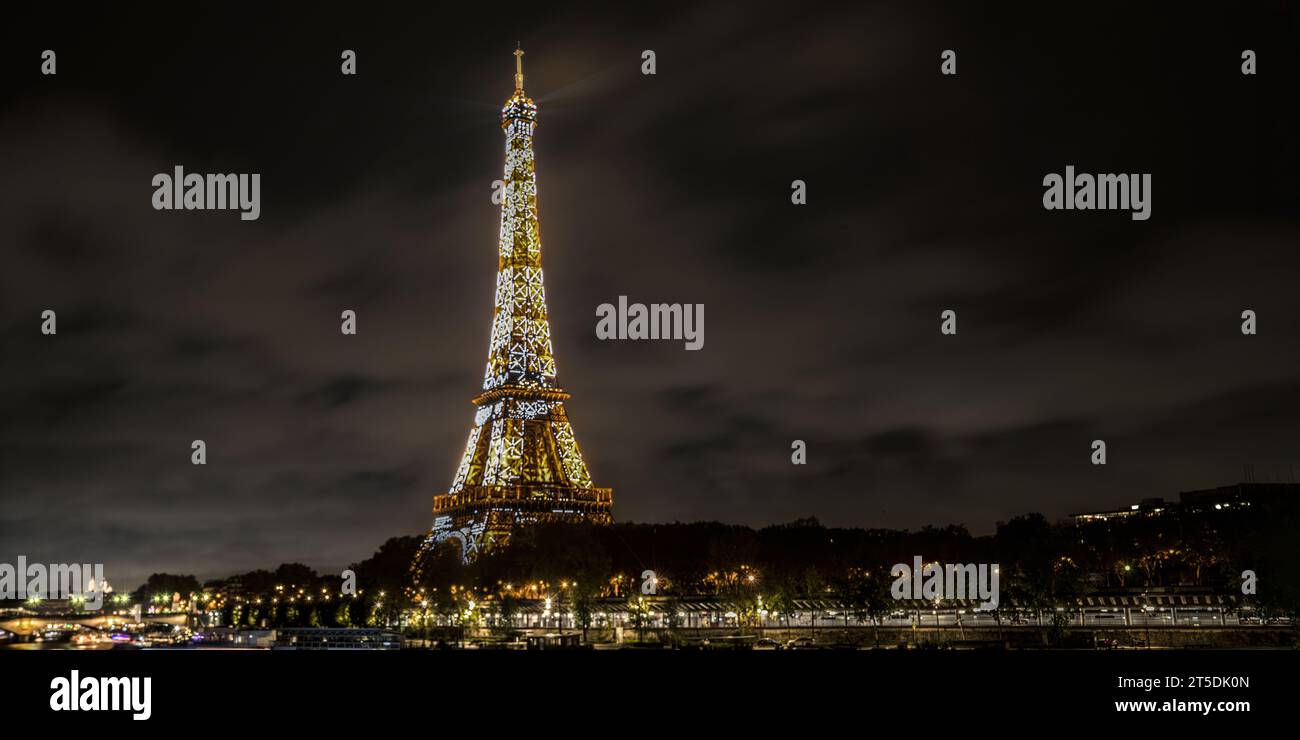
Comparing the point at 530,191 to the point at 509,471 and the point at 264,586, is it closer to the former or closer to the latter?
the point at 509,471

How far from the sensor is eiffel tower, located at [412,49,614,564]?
411ft

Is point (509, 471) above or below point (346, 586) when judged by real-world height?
above

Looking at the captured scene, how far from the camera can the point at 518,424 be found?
419 feet

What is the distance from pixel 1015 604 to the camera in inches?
3718

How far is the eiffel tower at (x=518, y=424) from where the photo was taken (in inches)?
4929

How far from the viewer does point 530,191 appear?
135000 mm
